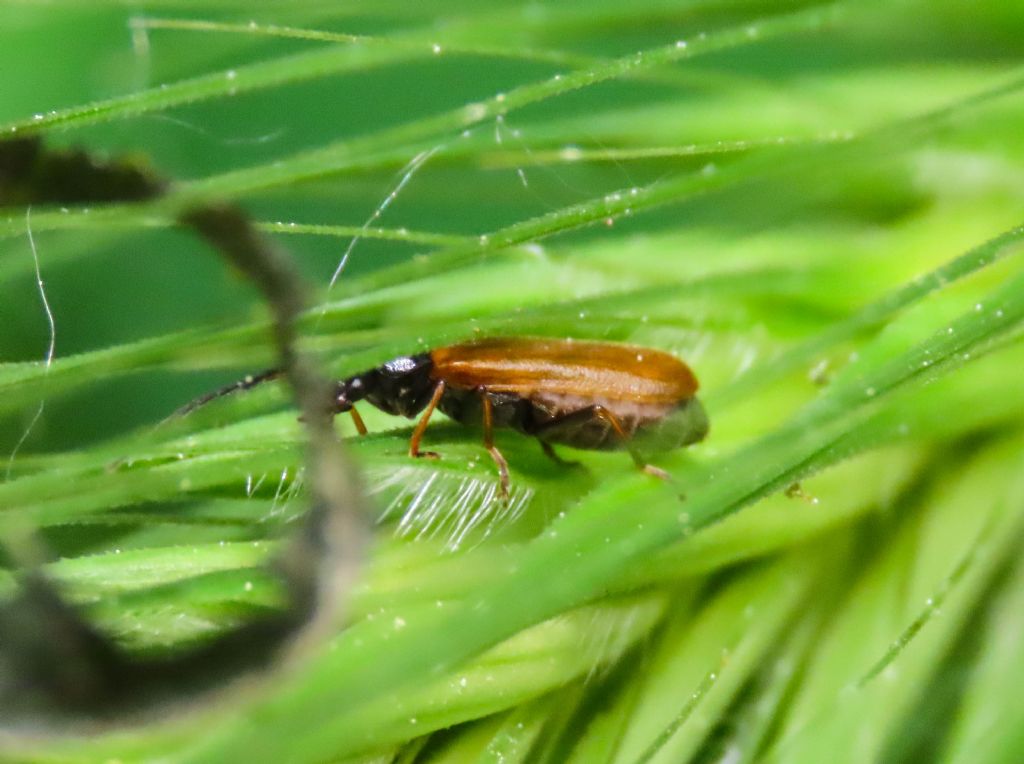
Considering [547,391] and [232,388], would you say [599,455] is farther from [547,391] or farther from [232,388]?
[232,388]

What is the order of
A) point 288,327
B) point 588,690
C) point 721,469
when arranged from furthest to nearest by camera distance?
1. point 588,690
2. point 721,469
3. point 288,327

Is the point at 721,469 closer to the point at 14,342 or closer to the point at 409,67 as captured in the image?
the point at 14,342

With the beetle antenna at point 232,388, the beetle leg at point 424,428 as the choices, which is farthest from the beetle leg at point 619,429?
the beetle antenna at point 232,388

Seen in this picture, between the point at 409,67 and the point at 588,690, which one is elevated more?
the point at 409,67

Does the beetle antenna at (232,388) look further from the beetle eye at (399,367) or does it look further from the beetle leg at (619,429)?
the beetle leg at (619,429)

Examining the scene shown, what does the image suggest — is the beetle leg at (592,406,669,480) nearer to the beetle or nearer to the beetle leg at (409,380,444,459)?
the beetle

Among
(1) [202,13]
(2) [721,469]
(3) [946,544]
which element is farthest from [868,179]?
(1) [202,13]
